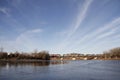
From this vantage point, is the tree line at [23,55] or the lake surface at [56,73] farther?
the tree line at [23,55]

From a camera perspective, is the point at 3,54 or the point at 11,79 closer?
the point at 11,79

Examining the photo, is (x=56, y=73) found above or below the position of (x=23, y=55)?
below

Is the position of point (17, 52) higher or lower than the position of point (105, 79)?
higher

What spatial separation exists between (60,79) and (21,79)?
4996mm

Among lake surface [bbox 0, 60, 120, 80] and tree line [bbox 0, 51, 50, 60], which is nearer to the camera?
lake surface [bbox 0, 60, 120, 80]

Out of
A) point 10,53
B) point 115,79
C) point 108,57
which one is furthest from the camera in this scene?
point 108,57

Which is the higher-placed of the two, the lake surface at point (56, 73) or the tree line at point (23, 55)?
the tree line at point (23, 55)

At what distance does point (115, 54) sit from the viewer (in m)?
130

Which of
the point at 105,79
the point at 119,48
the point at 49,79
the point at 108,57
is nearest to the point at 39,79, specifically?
the point at 49,79

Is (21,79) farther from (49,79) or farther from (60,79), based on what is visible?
(60,79)

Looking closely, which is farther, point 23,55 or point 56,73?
point 23,55

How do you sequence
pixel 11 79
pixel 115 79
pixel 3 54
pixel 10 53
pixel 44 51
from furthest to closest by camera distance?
pixel 44 51, pixel 10 53, pixel 3 54, pixel 115 79, pixel 11 79

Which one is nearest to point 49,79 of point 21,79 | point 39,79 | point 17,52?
point 39,79

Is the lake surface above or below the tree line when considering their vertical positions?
below
